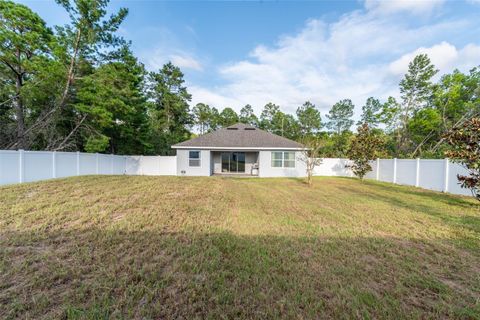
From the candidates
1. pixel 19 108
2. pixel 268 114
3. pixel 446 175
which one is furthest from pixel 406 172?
pixel 268 114

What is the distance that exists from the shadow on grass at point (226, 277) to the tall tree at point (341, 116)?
42.7 metres

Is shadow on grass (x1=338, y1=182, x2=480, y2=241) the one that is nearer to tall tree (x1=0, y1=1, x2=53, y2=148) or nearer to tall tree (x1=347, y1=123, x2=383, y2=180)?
tall tree (x1=347, y1=123, x2=383, y2=180)

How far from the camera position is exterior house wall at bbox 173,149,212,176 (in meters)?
14.8

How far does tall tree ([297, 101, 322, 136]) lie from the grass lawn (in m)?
36.3

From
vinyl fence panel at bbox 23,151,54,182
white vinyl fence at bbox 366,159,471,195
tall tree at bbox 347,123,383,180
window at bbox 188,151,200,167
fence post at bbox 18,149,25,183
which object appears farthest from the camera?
window at bbox 188,151,200,167

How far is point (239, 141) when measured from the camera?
1606 centimetres

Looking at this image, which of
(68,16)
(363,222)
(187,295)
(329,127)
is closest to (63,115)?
(68,16)

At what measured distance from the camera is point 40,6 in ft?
36.0

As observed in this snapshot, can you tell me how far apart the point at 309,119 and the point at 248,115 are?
1293cm

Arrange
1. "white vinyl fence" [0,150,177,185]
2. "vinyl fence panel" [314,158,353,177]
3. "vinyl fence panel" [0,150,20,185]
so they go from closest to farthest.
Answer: "vinyl fence panel" [0,150,20,185] < "white vinyl fence" [0,150,177,185] < "vinyl fence panel" [314,158,353,177]

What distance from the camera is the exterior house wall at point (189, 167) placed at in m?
14.8

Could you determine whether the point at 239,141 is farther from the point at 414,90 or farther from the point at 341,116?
the point at 341,116

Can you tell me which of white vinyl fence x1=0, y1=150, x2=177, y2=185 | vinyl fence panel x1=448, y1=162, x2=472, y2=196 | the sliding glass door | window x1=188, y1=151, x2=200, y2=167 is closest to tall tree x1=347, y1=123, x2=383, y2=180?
→ vinyl fence panel x1=448, y1=162, x2=472, y2=196

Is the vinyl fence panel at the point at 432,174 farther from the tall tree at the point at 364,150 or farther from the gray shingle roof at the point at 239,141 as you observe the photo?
the gray shingle roof at the point at 239,141
